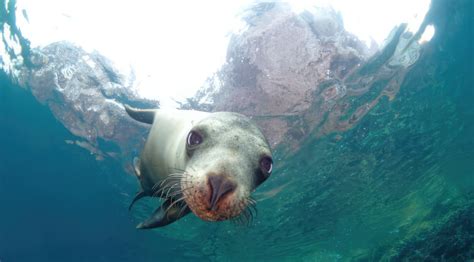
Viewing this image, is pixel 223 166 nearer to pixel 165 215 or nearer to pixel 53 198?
pixel 165 215

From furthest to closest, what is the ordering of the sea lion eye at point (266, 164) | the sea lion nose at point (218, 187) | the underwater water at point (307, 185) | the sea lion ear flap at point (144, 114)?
the underwater water at point (307, 185)
the sea lion ear flap at point (144, 114)
the sea lion eye at point (266, 164)
the sea lion nose at point (218, 187)

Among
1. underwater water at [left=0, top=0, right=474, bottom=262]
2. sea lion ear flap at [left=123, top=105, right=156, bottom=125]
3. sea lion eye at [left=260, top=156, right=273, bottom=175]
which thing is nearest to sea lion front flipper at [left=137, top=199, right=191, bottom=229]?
sea lion eye at [left=260, top=156, right=273, bottom=175]

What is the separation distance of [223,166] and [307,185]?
12.6 m

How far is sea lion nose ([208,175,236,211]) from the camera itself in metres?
2.13

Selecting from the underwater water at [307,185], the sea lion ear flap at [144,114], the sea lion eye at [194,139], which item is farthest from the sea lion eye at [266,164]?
the underwater water at [307,185]

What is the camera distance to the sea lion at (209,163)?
2209mm

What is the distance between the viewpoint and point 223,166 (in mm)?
2320

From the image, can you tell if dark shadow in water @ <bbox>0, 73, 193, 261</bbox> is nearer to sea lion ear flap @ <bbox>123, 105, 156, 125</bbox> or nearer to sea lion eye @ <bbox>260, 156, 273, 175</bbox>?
sea lion ear flap @ <bbox>123, 105, 156, 125</bbox>

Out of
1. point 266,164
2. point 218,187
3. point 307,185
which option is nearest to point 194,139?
point 266,164

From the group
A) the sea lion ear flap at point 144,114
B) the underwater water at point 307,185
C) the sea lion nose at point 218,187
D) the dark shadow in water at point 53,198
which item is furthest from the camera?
the dark shadow in water at point 53,198

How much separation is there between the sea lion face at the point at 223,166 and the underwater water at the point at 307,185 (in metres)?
7.17

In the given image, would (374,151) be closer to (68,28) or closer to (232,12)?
(232,12)

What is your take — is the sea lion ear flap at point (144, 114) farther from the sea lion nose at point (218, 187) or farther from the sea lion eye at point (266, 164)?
the sea lion nose at point (218, 187)

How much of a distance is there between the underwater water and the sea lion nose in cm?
783
